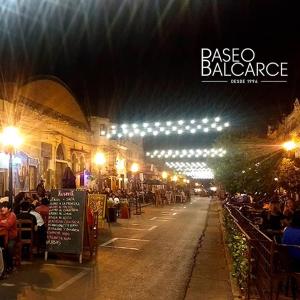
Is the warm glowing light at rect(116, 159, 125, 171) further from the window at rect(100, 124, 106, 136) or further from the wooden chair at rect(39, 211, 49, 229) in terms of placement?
the wooden chair at rect(39, 211, 49, 229)

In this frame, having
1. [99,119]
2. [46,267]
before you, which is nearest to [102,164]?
[99,119]

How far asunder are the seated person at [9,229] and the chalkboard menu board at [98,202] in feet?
26.2

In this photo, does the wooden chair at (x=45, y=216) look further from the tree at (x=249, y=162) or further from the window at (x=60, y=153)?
the window at (x=60, y=153)

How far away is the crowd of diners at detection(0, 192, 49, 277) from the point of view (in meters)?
9.37

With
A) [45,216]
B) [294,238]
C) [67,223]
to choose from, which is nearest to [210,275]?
[294,238]

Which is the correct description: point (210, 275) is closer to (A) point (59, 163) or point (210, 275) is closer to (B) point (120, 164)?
(A) point (59, 163)

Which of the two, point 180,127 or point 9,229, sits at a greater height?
point 180,127

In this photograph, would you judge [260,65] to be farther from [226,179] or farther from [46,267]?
[46,267]

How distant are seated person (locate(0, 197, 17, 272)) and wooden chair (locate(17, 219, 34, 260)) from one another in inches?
30.6

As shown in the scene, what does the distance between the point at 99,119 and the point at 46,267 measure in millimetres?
24483

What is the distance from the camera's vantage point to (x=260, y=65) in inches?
683

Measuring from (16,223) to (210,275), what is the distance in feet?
14.7

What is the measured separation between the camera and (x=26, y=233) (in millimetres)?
10844

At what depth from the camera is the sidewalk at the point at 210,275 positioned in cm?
786
